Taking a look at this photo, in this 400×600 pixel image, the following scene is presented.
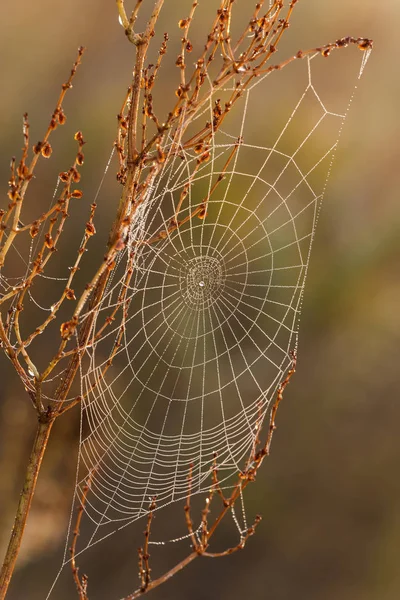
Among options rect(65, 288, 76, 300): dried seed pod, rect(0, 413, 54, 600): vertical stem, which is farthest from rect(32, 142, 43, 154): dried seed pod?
rect(0, 413, 54, 600): vertical stem

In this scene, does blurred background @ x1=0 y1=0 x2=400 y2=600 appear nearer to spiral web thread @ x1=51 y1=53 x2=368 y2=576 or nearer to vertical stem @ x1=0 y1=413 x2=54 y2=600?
spiral web thread @ x1=51 y1=53 x2=368 y2=576

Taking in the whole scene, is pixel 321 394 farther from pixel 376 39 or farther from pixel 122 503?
pixel 376 39

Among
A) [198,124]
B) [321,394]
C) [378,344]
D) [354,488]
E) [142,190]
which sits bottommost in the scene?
[354,488]

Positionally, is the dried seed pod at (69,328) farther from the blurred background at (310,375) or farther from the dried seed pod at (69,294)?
the blurred background at (310,375)

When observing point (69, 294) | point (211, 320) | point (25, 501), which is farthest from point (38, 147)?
point (211, 320)

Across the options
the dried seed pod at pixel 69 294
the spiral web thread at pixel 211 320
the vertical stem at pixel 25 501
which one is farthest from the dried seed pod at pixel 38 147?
the spiral web thread at pixel 211 320

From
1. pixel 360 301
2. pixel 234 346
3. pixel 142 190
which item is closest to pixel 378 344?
pixel 360 301
